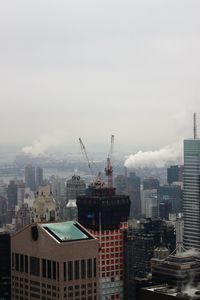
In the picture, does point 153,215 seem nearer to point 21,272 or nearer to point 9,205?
point 9,205

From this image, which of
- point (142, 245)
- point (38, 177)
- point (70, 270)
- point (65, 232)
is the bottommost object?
point (142, 245)

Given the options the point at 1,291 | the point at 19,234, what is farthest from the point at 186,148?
the point at 19,234

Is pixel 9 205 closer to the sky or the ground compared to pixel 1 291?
closer to the sky

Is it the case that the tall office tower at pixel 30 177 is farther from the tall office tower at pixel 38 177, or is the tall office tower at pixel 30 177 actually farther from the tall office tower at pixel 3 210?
the tall office tower at pixel 3 210

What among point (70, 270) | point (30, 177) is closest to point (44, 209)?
point (30, 177)

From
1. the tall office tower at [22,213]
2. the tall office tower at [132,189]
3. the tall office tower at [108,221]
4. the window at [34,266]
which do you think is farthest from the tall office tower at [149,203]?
the window at [34,266]

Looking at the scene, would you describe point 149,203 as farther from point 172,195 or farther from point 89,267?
point 89,267

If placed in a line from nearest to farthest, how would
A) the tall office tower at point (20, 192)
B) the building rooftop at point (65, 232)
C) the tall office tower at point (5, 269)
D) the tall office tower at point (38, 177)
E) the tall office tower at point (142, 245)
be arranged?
the building rooftop at point (65, 232), the tall office tower at point (5, 269), the tall office tower at point (38, 177), the tall office tower at point (142, 245), the tall office tower at point (20, 192)

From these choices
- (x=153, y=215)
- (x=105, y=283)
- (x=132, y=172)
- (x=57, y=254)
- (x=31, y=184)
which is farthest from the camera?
(x=153, y=215)
